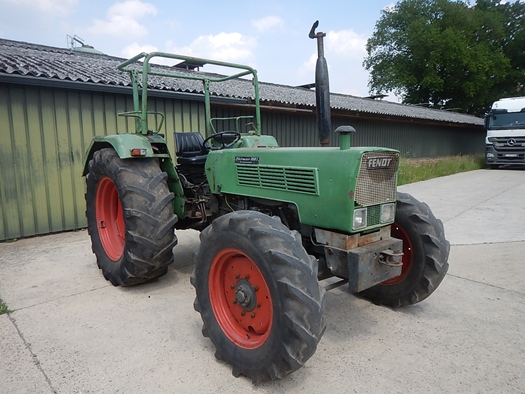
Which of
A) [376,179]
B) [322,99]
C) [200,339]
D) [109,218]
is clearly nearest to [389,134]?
[322,99]

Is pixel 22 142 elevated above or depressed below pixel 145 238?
above

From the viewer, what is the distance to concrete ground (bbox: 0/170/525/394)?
2.09m

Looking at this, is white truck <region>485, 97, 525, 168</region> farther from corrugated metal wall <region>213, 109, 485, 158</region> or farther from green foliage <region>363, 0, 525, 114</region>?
green foliage <region>363, 0, 525, 114</region>

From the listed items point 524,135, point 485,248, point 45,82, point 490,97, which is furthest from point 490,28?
point 45,82

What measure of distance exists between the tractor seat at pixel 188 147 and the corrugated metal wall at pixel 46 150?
2.49 metres

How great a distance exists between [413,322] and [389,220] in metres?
0.87

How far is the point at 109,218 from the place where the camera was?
3836mm

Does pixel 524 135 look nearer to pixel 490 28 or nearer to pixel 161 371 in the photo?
pixel 161 371

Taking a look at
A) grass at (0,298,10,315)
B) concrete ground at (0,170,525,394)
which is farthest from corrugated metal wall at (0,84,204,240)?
A: grass at (0,298,10,315)

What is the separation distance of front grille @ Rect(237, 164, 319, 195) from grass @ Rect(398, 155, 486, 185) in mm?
9353

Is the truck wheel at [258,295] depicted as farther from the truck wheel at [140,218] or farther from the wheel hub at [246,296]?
the truck wheel at [140,218]

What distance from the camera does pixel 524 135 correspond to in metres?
14.3

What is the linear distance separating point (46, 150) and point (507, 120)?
1616 centimetres

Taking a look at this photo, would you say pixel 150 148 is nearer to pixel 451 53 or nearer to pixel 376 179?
pixel 376 179
